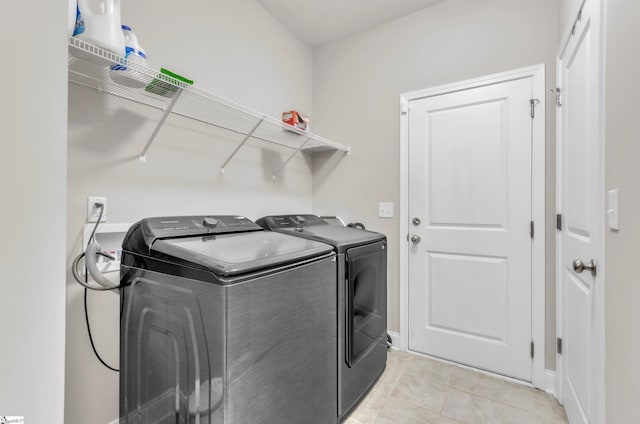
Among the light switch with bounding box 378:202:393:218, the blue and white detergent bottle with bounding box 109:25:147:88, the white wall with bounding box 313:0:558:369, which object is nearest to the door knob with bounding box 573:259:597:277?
the white wall with bounding box 313:0:558:369

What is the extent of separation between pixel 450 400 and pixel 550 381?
2.32 ft

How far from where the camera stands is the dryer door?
1.64 meters

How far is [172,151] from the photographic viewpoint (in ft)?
5.66

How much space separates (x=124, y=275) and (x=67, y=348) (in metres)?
0.43

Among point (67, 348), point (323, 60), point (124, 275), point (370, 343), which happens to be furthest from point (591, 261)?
point (323, 60)

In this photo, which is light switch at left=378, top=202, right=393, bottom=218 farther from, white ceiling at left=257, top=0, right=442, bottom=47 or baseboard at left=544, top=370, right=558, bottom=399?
white ceiling at left=257, top=0, right=442, bottom=47

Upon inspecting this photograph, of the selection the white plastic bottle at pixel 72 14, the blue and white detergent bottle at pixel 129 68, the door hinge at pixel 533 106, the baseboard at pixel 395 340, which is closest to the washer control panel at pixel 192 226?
the blue and white detergent bottle at pixel 129 68

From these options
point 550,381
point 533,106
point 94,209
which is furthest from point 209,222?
point 550,381

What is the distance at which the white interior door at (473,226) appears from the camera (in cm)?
200

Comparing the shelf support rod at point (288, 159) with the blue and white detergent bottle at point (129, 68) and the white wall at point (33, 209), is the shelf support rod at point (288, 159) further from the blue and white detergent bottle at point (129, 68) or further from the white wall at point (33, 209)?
the white wall at point (33, 209)

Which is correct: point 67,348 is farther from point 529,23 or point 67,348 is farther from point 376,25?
point 529,23

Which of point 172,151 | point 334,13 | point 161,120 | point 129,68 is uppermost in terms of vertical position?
point 334,13

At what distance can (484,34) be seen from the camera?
7.01ft

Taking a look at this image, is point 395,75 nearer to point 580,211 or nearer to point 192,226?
point 580,211
